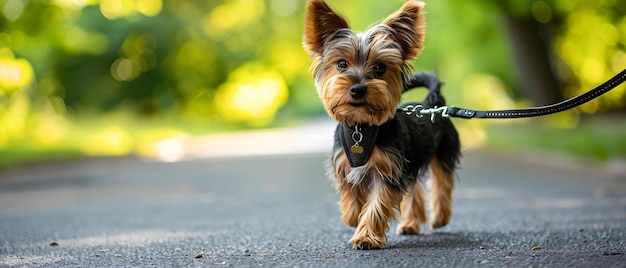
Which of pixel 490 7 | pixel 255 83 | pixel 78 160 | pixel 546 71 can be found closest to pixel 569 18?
pixel 546 71

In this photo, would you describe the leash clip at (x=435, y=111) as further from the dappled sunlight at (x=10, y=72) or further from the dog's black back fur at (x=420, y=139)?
the dappled sunlight at (x=10, y=72)

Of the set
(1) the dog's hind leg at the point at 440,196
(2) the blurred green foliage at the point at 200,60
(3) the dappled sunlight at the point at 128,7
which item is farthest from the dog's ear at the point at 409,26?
(3) the dappled sunlight at the point at 128,7

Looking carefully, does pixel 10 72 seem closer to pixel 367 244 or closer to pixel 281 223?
pixel 281 223

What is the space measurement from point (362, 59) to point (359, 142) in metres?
0.62

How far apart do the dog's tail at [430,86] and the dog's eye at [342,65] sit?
1492 millimetres

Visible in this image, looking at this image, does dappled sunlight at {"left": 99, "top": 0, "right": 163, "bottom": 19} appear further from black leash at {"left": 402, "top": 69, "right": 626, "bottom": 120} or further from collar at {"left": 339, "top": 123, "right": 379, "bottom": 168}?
collar at {"left": 339, "top": 123, "right": 379, "bottom": 168}

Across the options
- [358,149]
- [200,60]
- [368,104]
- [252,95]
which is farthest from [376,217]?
[252,95]

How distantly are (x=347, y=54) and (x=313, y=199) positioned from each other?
5.75 metres

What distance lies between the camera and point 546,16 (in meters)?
22.3

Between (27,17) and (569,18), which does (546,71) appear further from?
(27,17)

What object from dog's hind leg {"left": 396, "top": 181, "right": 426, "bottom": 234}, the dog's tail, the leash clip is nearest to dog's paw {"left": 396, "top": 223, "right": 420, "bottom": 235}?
dog's hind leg {"left": 396, "top": 181, "right": 426, "bottom": 234}

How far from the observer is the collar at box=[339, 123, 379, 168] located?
593cm

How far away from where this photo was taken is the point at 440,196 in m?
7.27

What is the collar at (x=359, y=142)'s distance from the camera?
233 inches
